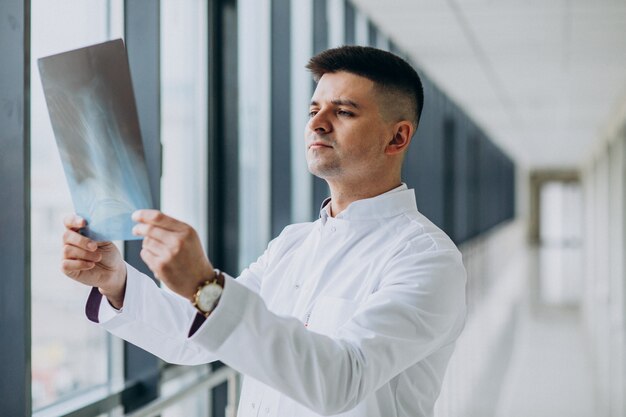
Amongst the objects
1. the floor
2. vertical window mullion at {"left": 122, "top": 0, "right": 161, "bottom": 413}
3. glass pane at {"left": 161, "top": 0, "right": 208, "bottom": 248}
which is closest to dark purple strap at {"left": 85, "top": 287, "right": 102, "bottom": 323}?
vertical window mullion at {"left": 122, "top": 0, "right": 161, "bottom": 413}

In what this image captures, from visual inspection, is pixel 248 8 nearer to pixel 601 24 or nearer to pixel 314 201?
pixel 314 201

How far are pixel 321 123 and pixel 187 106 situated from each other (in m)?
1.54

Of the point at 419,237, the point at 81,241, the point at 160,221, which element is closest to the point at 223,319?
the point at 160,221

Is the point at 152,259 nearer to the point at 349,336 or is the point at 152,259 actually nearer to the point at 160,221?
the point at 160,221

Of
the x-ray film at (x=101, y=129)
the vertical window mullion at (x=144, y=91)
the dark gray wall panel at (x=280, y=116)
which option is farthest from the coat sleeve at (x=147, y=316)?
the dark gray wall panel at (x=280, y=116)

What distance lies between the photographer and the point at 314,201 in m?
3.93

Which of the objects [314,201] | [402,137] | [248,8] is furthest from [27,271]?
[314,201]

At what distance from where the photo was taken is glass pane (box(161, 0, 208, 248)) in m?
2.73

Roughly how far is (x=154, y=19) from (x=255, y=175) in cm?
123

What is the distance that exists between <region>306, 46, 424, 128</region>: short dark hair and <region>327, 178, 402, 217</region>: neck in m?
0.18

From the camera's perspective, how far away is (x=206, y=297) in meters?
1.01

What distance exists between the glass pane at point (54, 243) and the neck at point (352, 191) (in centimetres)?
80

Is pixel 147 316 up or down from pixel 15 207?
down

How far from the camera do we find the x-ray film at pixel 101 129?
1069mm
